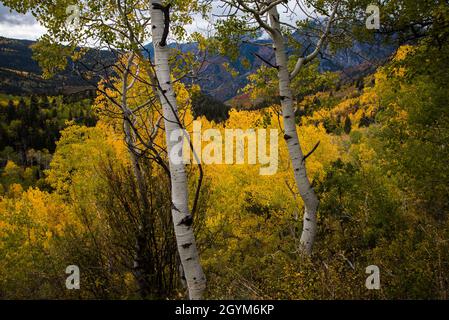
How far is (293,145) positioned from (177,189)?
2.62 metres

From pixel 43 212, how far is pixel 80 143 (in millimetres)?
7794

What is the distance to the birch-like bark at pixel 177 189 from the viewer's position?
13.2 feet

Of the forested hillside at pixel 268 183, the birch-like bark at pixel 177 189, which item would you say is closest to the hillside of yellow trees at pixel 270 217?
the forested hillside at pixel 268 183

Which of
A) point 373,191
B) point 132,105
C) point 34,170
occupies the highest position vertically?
point 132,105

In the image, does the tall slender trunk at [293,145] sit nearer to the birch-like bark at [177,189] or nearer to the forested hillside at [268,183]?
the forested hillside at [268,183]

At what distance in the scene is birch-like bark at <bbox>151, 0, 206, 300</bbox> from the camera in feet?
13.2

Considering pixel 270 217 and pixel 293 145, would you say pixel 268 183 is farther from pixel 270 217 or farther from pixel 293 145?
pixel 293 145

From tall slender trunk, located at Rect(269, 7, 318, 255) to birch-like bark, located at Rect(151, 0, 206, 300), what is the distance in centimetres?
246

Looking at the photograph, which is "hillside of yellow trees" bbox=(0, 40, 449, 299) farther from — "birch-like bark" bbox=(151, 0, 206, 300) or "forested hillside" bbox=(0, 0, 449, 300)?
"birch-like bark" bbox=(151, 0, 206, 300)

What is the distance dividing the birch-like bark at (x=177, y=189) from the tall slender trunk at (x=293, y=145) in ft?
8.08

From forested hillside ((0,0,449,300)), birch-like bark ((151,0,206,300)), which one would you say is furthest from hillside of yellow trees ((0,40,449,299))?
birch-like bark ((151,0,206,300))

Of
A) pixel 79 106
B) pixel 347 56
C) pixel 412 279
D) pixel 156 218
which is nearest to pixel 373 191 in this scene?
pixel 347 56

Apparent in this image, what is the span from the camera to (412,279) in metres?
5.15

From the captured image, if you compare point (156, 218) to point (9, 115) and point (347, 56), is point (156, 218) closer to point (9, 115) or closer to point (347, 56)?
point (347, 56)
